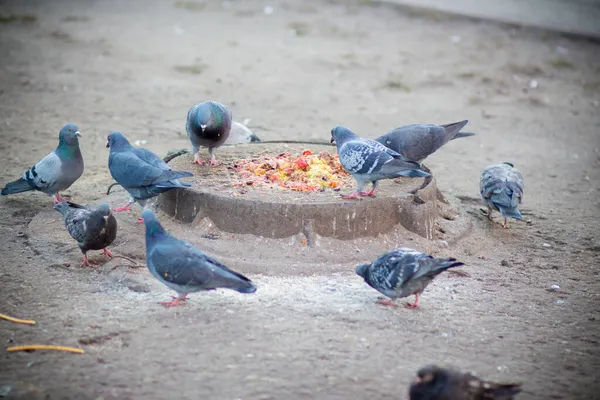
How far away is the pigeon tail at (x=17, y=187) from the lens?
6.86 metres

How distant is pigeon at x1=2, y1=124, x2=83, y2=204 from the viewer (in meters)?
6.77

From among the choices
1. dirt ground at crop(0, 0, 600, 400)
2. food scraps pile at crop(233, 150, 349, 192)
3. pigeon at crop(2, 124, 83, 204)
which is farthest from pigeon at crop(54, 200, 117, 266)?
food scraps pile at crop(233, 150, 349, 192)

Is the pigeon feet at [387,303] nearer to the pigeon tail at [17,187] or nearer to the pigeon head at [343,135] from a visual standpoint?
the pigeon head at [343,135]

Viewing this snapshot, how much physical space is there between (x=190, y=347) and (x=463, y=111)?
277 inches

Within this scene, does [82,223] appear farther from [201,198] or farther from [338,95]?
[338,95]

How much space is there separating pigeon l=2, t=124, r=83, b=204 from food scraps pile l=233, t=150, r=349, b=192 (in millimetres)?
1515

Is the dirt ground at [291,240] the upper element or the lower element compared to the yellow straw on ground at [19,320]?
upper

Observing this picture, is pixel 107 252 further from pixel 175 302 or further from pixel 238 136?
pixel 238 136

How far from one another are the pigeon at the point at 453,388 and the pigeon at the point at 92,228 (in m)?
2.90

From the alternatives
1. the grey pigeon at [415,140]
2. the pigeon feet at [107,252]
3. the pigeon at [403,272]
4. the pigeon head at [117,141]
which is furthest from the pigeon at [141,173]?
the grey pigeon at [415,140]

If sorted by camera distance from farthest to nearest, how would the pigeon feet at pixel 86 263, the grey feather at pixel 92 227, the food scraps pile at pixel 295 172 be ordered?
1. the food scraps pile at pixel 295 172
2. the pigeon feet at pixel 86 263
3. the grey feather at pixel 92 227


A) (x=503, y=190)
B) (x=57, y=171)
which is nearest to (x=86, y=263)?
(x=57, y=171)

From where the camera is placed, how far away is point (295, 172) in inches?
254

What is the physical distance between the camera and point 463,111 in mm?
10492
